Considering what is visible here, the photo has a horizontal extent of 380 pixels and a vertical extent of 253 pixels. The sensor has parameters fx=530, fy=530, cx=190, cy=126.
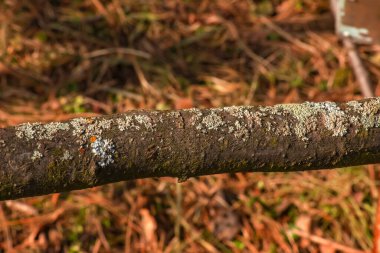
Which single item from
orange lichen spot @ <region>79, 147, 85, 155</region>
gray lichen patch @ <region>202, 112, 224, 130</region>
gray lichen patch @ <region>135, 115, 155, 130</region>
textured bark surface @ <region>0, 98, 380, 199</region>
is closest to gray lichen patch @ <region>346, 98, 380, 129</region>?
textured bark surface @ <region>0, 98, 380, 199</region>

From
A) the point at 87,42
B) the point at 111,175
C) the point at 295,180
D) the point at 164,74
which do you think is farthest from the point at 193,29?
the point at 111,175

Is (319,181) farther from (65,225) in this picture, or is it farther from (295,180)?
(65,225)

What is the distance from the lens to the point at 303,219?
2309 mm

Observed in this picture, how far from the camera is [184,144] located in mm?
893

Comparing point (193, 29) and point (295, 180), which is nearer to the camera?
point (295, 180)

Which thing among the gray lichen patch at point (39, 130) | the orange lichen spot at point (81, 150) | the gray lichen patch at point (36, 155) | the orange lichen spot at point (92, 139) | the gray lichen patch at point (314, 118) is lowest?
the gray lichen patch at point (36, 155)

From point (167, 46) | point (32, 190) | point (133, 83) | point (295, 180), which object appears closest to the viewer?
point (32, 190)

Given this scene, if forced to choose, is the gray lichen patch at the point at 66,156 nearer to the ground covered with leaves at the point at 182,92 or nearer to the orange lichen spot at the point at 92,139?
the orange lichen spot at the point at 92,139

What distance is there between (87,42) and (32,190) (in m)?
2.19

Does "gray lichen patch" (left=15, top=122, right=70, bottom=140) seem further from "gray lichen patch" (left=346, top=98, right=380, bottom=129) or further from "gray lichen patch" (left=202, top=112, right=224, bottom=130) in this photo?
"gray lichen patch" (left=346, top=98, right=380, bottom=129)

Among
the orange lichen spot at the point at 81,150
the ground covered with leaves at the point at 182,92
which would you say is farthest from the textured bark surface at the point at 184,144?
the ground covered with leaves at the point at 182,92

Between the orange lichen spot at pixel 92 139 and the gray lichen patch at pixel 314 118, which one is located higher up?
the gray lichen patch at pixel 314 118

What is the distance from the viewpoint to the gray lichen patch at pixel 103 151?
0.85 m

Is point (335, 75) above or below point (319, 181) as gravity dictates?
above
